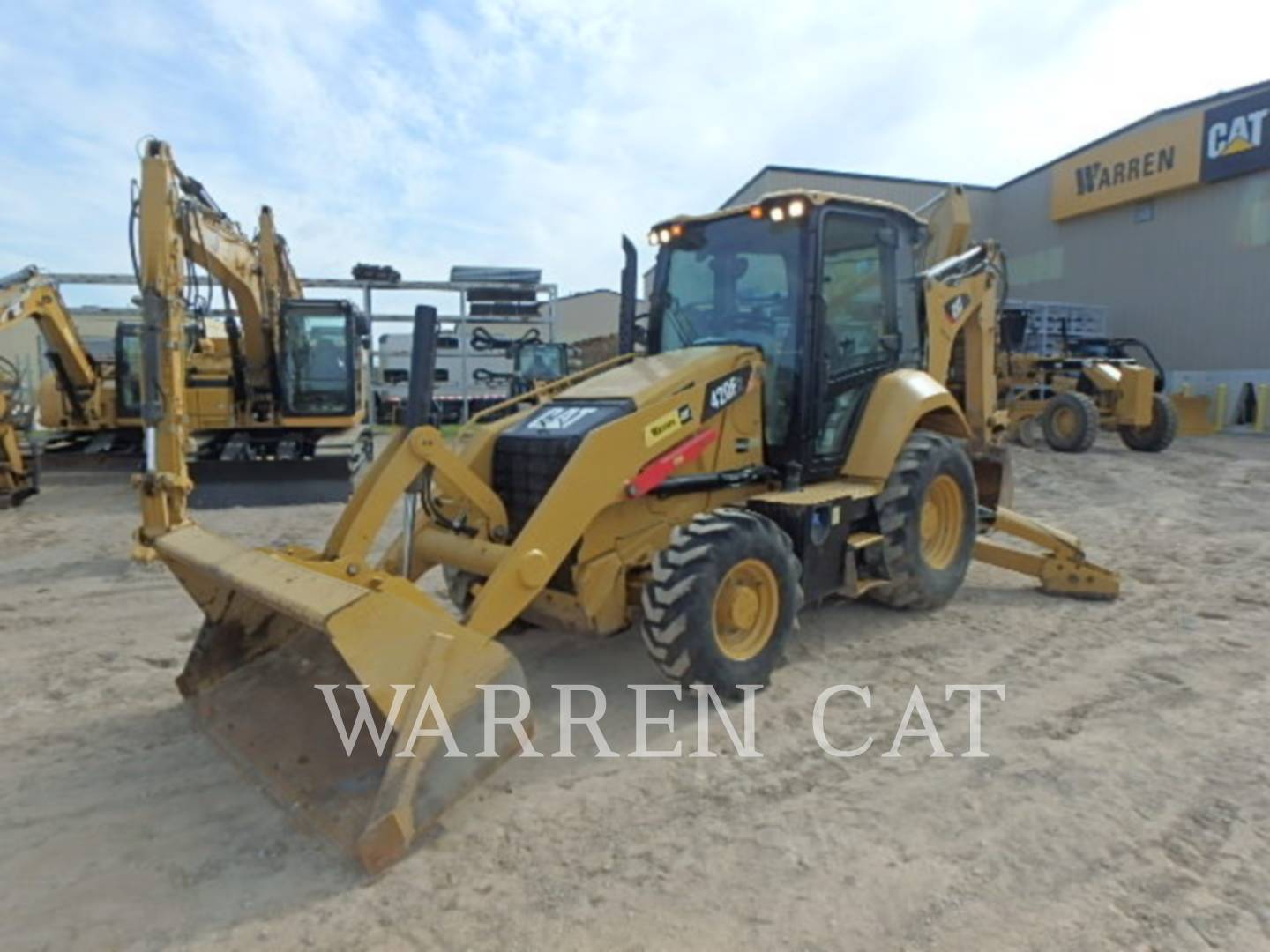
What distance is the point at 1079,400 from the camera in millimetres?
13398

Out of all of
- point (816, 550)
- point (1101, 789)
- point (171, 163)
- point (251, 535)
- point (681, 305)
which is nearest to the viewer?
point (1101, 789)

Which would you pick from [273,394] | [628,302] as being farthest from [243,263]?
[628,302]

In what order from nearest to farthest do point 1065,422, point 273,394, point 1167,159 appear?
1. point 273,394
2. point 1065,422
3. point 1167,159

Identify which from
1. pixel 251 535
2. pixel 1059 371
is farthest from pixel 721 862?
pixel 1059 371

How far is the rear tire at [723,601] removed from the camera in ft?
11.7

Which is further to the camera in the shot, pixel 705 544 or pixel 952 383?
pixel 952 383

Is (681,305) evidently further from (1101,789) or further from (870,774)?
(1101,789)

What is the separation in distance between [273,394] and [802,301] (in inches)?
358

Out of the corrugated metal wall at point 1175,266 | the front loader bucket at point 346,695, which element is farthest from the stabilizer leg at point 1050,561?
the corrugated metal wall at point 1175,266

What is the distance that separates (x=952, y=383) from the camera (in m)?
6.43

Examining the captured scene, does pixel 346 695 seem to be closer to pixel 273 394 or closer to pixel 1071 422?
pixel 273 394

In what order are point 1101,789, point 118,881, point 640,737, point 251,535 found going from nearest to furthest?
Result: point 118,881, point 1101,789, point 640,737, point 251,535

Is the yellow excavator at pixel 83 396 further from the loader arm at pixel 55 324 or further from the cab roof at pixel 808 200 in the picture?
the cab roof at pixel 808 200

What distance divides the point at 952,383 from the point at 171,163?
6.60m
